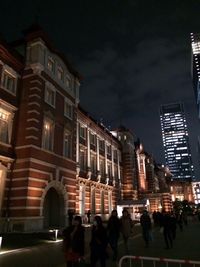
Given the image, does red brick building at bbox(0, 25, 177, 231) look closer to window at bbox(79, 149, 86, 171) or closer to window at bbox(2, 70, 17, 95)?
window at bbox(2, 70, 17, 95)

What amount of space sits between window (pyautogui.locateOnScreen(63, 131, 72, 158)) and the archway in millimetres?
3768

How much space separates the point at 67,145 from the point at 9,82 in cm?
849

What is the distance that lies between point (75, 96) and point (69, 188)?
34.8 ft

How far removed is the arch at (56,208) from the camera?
2491cm

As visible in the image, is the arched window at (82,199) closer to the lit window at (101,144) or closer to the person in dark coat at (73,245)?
the lit window at (101,144)

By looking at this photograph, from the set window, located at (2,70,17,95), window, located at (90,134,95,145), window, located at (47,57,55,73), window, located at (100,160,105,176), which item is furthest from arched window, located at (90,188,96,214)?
window, located at (2,70,17,95)

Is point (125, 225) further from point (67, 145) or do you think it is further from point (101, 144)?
point (101, 144)

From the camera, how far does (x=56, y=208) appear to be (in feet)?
84.4

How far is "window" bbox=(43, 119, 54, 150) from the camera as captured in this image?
79.4 ft

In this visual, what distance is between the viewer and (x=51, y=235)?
1811 centimetres

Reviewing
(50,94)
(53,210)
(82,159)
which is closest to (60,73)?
(50,94)

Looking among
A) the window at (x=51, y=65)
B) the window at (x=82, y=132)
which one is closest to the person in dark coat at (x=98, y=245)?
the window at (x=51, y=65)

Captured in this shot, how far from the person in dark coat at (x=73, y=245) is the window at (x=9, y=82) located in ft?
57.3

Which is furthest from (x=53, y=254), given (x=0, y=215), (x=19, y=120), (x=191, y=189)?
(x=191, y=189)
